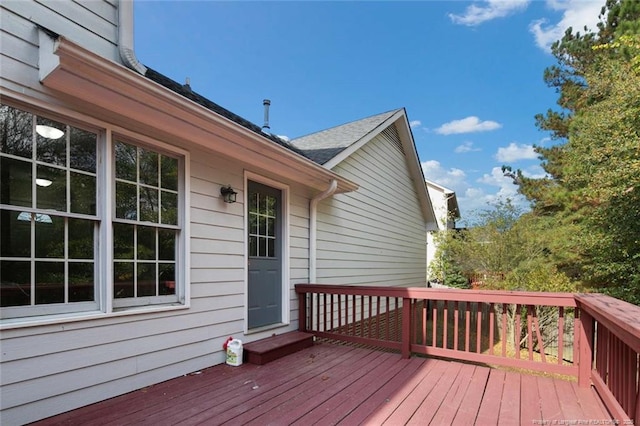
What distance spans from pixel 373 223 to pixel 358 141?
6.13ft

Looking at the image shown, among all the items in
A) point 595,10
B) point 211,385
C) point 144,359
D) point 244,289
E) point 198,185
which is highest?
point 595,10

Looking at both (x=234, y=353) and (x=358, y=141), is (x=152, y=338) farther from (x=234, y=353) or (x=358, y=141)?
(x=358, y=141)

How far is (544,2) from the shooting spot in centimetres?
924

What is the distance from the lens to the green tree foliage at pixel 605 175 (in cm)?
591

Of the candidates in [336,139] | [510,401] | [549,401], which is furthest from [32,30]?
[336,139]

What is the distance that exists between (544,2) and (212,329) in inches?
443

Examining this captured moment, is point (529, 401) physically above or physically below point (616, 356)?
below

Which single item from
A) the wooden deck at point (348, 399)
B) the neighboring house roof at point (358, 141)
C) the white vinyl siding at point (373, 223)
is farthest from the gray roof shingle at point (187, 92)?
the wooden deck at point (348, 399)

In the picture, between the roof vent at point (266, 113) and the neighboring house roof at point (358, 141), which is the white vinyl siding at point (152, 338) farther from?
the roof vent at point (266, 113)

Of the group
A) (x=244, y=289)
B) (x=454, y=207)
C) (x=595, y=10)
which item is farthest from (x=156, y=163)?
(x=454, y=207)

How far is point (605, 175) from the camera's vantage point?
6.05 meters

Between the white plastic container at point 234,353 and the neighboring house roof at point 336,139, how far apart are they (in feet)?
10.0

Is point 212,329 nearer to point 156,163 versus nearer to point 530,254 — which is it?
point 156,163

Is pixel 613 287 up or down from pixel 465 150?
down
